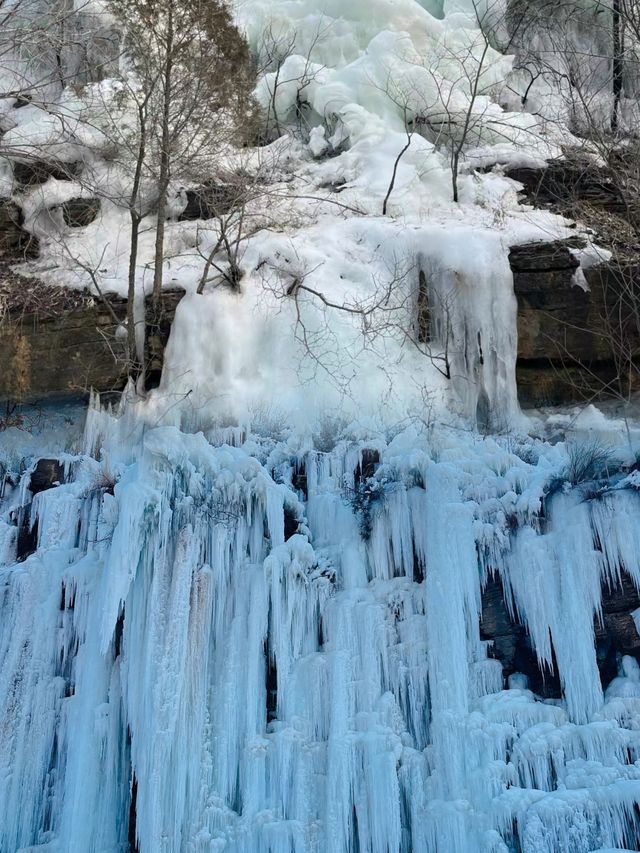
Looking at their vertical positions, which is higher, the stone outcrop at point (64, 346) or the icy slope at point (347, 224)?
the icy slope at point (347, 224)

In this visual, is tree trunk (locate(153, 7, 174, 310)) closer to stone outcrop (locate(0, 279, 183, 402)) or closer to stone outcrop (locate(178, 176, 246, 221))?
stone outcrop (locate(0, 279, 183, 402))

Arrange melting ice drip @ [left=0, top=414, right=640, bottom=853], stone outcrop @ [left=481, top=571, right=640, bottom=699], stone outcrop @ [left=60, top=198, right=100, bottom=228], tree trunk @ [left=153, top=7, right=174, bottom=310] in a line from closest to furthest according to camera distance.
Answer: melting ice drip @ [left=0, top=414, right=640, bottom=853]
stone outcrop @ [left=481, top=571, right=640, bottom=699]
tree trunk @ [left=153, top=7, right=174, bottom=310]
stone outcrop @ [left=60, top=198, right=100, bottom=228]

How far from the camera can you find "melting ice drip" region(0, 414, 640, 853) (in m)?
5.34

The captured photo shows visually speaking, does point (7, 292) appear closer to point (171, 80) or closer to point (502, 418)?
point (171, 80)

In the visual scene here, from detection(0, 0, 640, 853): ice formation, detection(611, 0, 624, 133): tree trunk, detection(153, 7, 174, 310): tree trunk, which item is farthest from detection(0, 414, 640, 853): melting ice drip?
detection(611, 0, 624, 133): tree trunk

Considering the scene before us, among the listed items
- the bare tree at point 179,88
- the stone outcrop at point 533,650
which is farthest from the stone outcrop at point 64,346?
the stone outcrop at point 533,650

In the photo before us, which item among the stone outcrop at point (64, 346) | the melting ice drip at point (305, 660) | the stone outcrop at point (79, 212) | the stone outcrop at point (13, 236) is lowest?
the melting ice drip at point (305, 660)

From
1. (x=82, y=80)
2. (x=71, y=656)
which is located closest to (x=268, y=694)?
(x=71, y=656)

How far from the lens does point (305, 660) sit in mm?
5934

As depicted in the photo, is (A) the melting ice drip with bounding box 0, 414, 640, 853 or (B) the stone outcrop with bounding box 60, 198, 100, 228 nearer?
(A) the melting ice drip with bounding box 0, 414, 640, 853

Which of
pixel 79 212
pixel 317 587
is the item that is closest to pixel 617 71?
pixel 79 212

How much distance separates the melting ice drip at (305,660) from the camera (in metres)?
5.34

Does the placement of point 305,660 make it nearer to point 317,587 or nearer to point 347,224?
point 317,587

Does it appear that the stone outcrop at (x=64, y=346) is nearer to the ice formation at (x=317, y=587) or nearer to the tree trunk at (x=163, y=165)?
the tree trunk at (x=163, y=165)
